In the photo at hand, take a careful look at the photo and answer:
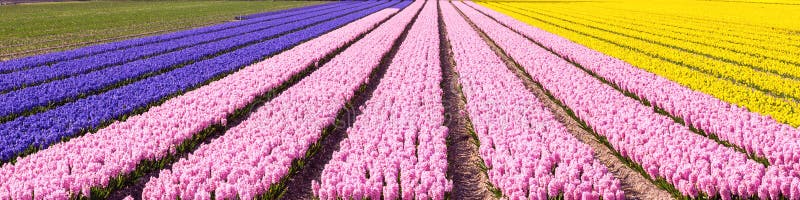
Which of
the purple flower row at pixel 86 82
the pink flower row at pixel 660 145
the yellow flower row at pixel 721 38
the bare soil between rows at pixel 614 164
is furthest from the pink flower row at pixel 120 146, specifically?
the yellow flower row at pixel 721 38

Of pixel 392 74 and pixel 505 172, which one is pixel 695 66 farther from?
pixel 505 172

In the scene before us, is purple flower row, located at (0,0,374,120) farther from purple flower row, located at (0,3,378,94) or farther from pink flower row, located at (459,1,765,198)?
pink flower row, located at (459,1,765,198)

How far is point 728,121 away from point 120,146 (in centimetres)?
910

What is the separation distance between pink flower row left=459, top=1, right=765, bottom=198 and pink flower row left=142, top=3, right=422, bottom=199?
14.9 ft

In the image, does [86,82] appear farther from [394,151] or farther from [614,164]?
[614,164]

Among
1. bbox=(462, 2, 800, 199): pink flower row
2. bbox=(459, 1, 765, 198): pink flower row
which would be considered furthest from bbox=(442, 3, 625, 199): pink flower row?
bbox=(462, 2, 800, 199): pink flower row

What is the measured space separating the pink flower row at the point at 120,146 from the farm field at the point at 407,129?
0.10 feet

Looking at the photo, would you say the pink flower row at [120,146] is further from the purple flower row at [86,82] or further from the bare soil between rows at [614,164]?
the bare soil between rows at [614,164]

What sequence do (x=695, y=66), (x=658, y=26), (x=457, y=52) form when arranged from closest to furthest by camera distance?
(x=695, y=66)
(x=457, y=52)
(x=658, y=26)

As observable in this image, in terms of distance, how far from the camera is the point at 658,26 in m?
28.3

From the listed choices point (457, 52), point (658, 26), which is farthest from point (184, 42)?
point (658, 26)

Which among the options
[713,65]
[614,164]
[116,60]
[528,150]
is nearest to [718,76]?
[713,65]

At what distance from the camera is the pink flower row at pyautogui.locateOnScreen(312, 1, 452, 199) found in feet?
19.7

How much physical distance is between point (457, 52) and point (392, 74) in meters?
5.10
